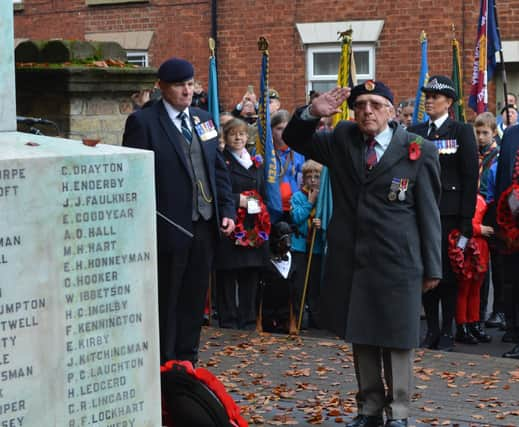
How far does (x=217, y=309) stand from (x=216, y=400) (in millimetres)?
5015

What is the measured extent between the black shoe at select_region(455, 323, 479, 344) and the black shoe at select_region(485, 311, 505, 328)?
842 millimetres

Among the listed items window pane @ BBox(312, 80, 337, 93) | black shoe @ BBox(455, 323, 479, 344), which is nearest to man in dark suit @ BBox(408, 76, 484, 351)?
black shoe @ BBox(455, 323, 479, 344)

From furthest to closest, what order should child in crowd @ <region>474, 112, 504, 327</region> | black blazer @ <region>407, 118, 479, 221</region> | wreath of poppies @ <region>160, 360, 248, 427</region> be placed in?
child in crowd @ <region>474, 112, 504, 327</region> → black blazer @ <region>407, 118, 479, 221</region> → wreath of poppies @ <region>160, 360, 248, 427</region>

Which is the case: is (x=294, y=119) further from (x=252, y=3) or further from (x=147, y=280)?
(x=252, y=3)

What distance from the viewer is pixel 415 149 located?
6770 millimetres

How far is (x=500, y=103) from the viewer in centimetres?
1861

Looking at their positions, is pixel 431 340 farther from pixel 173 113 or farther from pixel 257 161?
pixel 173 113

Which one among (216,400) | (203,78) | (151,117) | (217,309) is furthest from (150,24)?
(216,400)

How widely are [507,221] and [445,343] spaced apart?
1.12m

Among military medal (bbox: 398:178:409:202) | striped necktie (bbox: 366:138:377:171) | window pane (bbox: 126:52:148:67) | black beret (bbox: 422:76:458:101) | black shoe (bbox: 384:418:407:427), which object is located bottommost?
black shoe (bbox: 384:418:407:427)

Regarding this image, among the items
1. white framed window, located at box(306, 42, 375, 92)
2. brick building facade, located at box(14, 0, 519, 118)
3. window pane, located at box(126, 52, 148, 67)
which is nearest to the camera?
brick building facade, located at box(14, 0, 519, 118)

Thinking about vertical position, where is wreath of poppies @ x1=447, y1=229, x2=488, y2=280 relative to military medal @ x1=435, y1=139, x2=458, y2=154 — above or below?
below

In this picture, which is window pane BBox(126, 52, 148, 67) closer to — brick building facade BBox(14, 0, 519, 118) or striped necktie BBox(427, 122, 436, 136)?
brick building facade BBox(14, 0, 519, 118)

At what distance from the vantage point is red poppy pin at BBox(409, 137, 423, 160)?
6746mm
